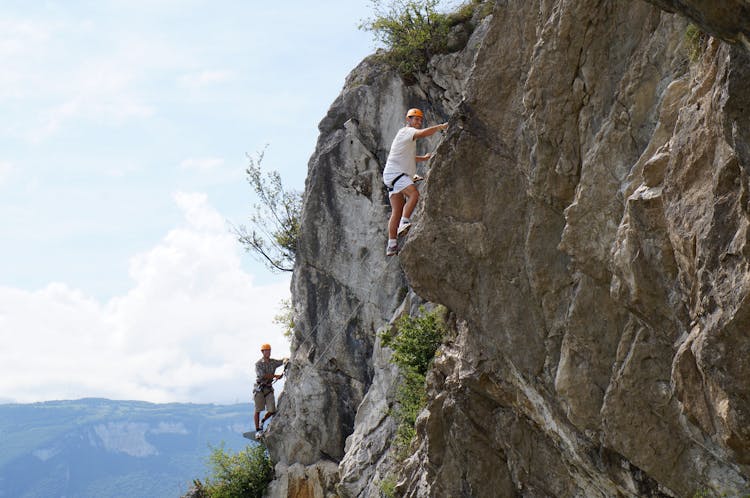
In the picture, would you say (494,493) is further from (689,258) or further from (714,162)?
(714,162)

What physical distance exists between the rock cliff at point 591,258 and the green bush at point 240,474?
876 centimetres

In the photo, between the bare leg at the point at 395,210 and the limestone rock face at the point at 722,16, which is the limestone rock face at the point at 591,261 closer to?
the limestone rock face at the point at 722,16

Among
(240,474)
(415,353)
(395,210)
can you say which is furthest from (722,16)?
(240,474)

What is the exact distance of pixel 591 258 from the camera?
11.5 m

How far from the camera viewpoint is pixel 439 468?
15992mm

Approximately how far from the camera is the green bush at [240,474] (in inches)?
1046

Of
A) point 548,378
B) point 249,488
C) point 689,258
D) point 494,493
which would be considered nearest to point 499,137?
point 548,378

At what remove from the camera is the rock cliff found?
8.42 metres

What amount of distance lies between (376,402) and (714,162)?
48.4 ft

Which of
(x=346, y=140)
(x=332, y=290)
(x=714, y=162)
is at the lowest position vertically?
(x=714, y=162)

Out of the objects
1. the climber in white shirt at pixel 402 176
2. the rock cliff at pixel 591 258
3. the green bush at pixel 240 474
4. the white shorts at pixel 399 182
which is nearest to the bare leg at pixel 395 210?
the climber in white shirt at pixel 402 176

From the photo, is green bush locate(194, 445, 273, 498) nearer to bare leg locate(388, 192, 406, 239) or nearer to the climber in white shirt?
the climber in white shirt

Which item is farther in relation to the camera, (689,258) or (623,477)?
(623,477)

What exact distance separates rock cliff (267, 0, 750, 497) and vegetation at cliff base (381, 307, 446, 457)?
4.03 ft
